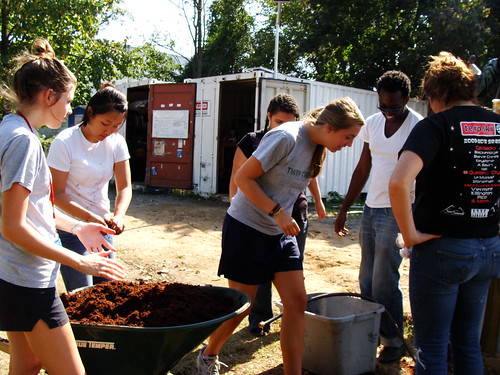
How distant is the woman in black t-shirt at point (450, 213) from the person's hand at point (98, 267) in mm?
1219

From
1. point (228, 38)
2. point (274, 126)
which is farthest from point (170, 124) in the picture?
point (228, 38)

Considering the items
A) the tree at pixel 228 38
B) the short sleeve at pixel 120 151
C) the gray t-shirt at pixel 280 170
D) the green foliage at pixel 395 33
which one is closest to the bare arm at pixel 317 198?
the gray t-shirt at pixel 280 170

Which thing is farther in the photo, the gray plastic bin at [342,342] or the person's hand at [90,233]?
the gray plastic bin at [342,342]

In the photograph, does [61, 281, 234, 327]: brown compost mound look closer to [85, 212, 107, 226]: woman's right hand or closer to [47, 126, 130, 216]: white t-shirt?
[85, 212, 107, 226]: woman's right hand

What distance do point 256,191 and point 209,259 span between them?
391cm

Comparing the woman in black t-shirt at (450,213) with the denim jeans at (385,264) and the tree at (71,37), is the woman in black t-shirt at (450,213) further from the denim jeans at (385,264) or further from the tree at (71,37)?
the tree at (71,37)

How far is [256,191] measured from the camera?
268 cm

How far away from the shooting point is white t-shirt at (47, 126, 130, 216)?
2850 millimetres

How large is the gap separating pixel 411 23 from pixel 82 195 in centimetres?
1617

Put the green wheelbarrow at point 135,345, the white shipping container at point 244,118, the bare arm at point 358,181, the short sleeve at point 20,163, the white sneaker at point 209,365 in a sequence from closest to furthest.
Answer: the short sleeve at point 20,163 < the green wheelbarrow at point 135,345 < the white sneaker at point 209,365 < the bare arm at point 358,181 < the white shipping container at point 244,118

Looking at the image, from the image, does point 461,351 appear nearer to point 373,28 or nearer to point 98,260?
point 98,260

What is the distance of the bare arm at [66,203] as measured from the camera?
2.77 metres

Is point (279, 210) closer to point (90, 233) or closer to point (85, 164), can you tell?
point (90, 233)

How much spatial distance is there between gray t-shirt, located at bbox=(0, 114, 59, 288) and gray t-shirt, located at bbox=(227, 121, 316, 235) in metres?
1.19
